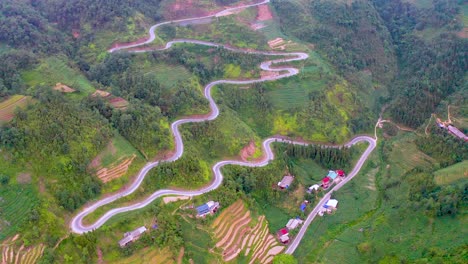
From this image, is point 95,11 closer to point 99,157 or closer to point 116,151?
point 116,151

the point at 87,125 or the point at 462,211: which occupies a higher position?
the point at 87,125

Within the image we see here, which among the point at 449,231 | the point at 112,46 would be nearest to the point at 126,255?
the point at 449,231

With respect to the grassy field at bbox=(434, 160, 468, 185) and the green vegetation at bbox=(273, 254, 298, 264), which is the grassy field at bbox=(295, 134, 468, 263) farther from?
the green vegetation at bbox=(273, 254, 298, 264)

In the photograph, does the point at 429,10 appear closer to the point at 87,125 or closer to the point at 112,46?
the point at 112,46

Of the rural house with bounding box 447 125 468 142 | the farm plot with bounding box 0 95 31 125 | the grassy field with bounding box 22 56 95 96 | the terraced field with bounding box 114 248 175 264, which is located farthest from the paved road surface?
the farm plot with bounding box 0 95 31 125

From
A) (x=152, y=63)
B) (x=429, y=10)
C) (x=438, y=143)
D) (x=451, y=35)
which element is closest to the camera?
(x=438, y=143)

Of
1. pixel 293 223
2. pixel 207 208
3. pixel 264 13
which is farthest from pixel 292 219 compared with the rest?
pixel 264 13
